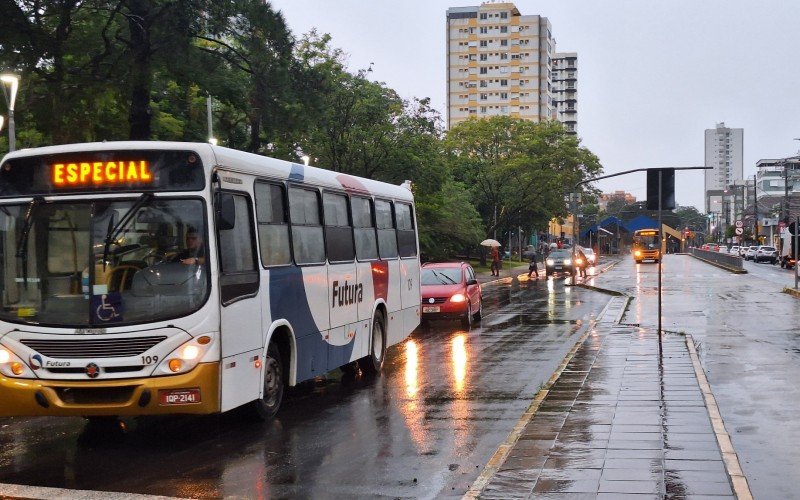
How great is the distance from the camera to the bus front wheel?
583 inches

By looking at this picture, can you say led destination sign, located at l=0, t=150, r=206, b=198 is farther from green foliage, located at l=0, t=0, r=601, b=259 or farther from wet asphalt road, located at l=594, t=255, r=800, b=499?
green foliage, located at l=0, t=0, r=601, b=259

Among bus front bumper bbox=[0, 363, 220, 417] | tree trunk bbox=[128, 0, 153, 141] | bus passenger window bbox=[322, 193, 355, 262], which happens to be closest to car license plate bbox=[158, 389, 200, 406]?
bus front bumper bbox=[0, 363, 220, 417]

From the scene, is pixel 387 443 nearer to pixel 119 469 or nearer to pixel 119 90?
pixel 119 469

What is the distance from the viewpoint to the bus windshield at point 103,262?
9109 millimetres

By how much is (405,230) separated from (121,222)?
Result: 8.68 m

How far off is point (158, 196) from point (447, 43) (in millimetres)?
151515

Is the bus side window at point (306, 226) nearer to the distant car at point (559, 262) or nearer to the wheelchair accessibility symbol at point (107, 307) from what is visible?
the wheelchair accessibility symbol at point (107, 307)

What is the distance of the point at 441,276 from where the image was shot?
2456cm

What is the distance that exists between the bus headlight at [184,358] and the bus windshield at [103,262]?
0.31 metres

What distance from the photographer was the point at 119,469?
8477mm

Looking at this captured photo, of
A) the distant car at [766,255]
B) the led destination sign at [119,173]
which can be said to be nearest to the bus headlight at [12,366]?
the led destination sign at [119,173]

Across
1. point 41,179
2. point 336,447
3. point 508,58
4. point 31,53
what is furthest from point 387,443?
point 508,58

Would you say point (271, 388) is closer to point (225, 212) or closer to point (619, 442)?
point (225, 212)

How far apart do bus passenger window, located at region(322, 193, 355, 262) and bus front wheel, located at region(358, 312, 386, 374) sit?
162 centimetres
